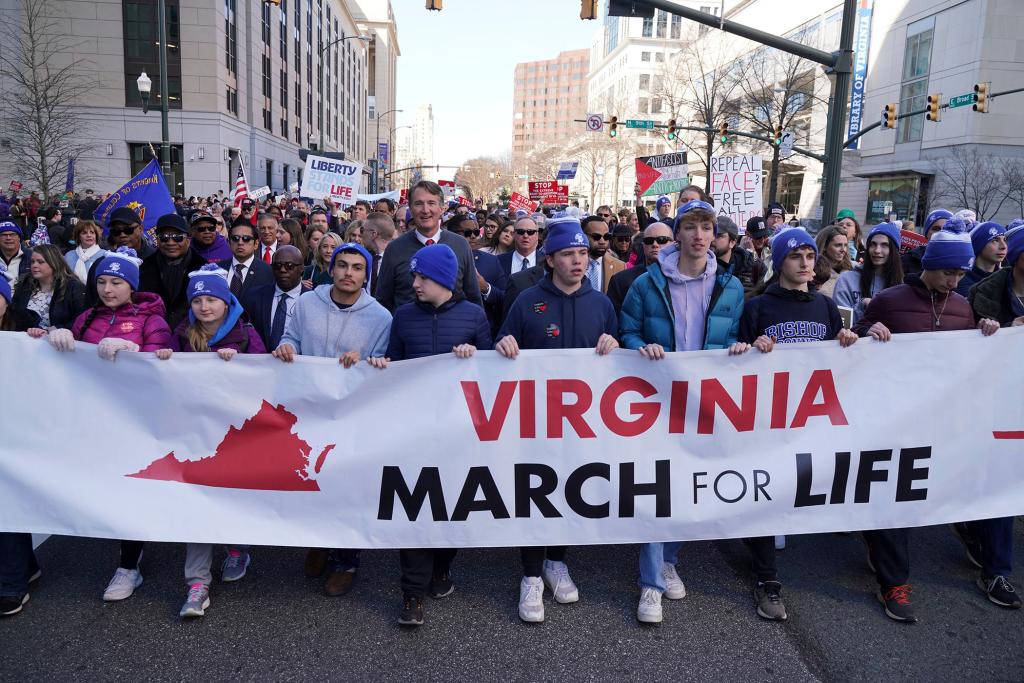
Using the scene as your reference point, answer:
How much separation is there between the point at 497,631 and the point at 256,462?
1472 millimetres

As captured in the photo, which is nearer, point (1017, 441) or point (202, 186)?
point (1017, 441)

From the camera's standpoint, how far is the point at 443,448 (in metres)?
4.00

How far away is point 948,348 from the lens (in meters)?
4.17

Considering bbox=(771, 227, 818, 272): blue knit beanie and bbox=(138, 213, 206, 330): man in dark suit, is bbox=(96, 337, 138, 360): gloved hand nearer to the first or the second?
bbox=(138, 213, 206, 330): man in dark suit

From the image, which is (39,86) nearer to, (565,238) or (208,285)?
(208,285)

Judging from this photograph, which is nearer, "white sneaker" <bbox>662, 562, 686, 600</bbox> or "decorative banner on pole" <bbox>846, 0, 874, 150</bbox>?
"white sneaker" <bbox>662, 562, 686, 600</bbox>

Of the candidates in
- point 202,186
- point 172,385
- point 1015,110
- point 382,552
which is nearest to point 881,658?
point 382,552

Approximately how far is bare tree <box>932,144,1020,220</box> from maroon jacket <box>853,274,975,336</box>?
32502mm

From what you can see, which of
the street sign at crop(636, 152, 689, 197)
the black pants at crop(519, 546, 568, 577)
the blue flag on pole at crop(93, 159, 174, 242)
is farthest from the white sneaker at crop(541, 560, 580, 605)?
Result: the street sign at crop(636, 152, 689, 197)

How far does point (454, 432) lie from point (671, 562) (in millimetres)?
1414

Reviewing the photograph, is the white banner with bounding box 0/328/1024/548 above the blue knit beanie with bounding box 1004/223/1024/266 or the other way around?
the other way around

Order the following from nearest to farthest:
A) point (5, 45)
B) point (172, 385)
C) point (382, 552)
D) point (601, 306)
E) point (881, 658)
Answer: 1. point (881, 658)
2. point (172, 385)
3. point (601, 306)
4. point (382, 552)
5. point (5, 45)

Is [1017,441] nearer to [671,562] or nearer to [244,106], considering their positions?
[671,562]

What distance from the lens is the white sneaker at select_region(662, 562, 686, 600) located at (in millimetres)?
4152
